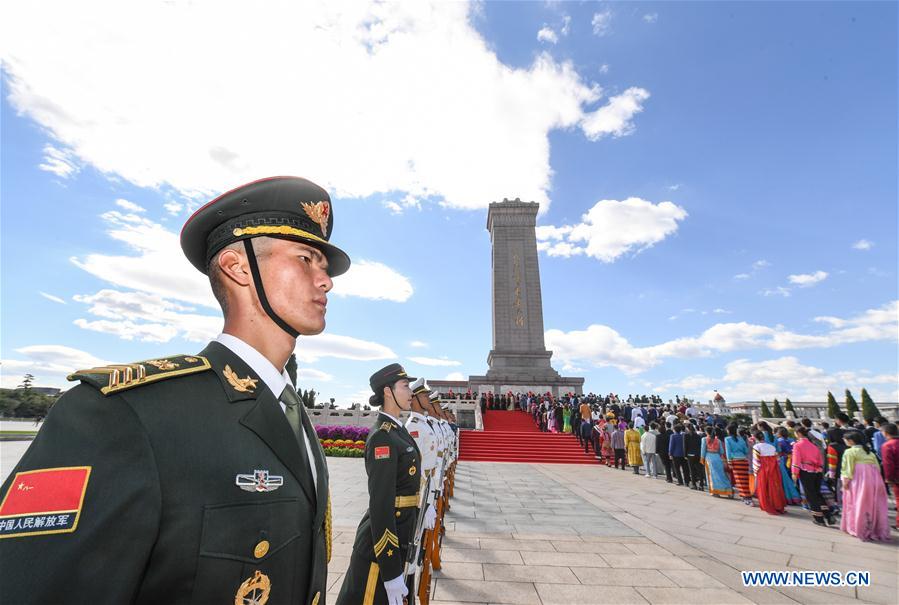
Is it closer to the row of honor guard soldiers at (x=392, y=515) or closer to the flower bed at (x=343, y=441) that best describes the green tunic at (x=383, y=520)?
the row of honor guard soldiers at (x=392, y=515)

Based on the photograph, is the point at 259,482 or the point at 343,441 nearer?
the point at 259,482

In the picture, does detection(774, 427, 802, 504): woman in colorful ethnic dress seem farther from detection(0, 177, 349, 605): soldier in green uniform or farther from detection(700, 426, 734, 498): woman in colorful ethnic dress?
detection(0, 177, 349, 605): soldier in green uniform

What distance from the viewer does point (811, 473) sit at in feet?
26.7

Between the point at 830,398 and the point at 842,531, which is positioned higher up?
the point at 830,398

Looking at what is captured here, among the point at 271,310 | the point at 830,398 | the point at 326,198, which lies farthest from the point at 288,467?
the point at 830,398

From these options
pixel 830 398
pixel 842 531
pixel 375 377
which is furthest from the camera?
pixel 830 398

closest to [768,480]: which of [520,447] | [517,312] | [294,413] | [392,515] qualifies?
[520,447]

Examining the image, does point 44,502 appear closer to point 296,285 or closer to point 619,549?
point 296,285

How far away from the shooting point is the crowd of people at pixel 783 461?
23.5 ft

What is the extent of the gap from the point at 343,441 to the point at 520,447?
7487 mm

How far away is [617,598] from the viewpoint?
4.24m

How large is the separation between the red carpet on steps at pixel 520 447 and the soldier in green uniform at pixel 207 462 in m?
15.9

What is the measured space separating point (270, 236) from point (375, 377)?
283cm

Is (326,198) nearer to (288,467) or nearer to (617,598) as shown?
(288,467)
